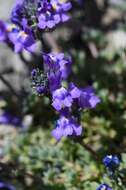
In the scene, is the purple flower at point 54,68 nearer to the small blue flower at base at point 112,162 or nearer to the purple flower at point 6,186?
the small blue flower at base at point 112,162

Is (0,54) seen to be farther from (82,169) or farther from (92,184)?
(92,184)

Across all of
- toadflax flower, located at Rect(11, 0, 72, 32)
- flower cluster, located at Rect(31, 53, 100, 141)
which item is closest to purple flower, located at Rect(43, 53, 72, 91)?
flower cluster, located at Rect(31, 53, 100, 141)

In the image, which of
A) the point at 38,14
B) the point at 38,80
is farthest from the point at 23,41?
the point at 38,80

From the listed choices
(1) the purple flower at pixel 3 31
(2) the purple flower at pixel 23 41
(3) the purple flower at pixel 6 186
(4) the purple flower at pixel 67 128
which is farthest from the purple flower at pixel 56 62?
(3) the purple flower at pixel 6 186

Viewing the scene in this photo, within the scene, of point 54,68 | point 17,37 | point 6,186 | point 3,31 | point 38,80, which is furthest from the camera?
point 3,31

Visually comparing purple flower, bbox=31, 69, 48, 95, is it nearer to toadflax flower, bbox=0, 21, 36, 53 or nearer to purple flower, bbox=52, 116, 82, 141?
purple flower, bbox=52, 116, 82, 141

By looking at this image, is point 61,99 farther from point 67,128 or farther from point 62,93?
point 67,128

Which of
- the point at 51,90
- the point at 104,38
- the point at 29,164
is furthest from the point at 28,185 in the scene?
the point at 104,38
